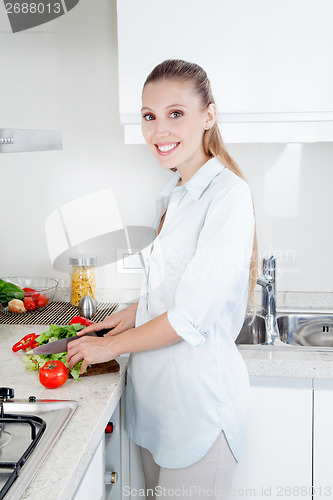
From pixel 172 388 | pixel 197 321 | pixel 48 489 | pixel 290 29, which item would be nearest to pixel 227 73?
pixel 290 29

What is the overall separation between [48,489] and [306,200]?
1.42 meters

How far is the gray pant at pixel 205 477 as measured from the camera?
1.15m

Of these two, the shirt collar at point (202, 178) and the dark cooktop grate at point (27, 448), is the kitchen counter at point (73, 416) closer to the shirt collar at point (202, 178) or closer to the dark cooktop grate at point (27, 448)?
the dark cooktop grate at point (27, 448)

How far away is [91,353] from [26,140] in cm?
50

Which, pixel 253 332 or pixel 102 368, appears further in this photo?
pixel 253 332

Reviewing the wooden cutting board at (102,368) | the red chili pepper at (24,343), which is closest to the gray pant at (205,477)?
the wooden cutting board at (102,368)

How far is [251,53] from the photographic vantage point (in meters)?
1.49

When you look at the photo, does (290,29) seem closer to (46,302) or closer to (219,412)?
(219,412)

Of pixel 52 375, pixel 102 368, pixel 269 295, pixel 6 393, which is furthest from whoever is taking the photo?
pixel 269 295

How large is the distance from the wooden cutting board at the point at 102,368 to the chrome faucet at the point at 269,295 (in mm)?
683

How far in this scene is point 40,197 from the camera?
78.7 inches

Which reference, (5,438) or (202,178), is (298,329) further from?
(5,438)

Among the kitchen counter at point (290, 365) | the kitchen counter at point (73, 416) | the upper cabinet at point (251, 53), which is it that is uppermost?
the upper cabinet at point (251, 53)

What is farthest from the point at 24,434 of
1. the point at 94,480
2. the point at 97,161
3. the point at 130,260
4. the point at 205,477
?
the point at 97,161
